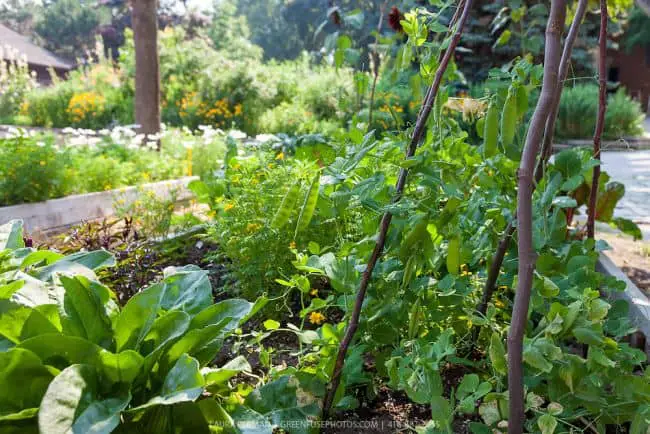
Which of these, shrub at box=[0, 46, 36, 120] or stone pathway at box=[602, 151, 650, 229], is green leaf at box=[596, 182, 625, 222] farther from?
shrub at box=[0, 46, 36, 120]

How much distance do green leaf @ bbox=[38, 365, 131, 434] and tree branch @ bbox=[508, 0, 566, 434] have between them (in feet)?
2.83

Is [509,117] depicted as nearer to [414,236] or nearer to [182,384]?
[414,236]

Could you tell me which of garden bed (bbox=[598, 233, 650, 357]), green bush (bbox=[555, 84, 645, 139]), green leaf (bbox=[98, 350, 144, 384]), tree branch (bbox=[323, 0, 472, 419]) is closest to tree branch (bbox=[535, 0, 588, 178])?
tree branch (bbox=[323, 0, 472, 419])

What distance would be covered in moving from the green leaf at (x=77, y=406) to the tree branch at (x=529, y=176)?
862mm

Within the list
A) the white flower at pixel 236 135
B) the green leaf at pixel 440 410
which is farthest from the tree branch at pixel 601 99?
the white flower at pixel 236 135

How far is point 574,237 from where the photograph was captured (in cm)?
338

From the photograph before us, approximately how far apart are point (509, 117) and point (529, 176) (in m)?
0.17

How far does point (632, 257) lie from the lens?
4082mm

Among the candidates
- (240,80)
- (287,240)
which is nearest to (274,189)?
(287,240)

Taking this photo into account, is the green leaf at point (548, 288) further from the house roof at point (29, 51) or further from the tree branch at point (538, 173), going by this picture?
the house roof at point (29, 51)

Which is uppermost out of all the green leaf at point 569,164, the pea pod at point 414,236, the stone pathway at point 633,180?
the green leaf at point 569,164

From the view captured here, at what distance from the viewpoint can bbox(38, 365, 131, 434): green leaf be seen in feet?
3.88

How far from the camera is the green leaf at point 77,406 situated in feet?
3.88

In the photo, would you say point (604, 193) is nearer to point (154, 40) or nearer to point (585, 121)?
point (154, 40)
